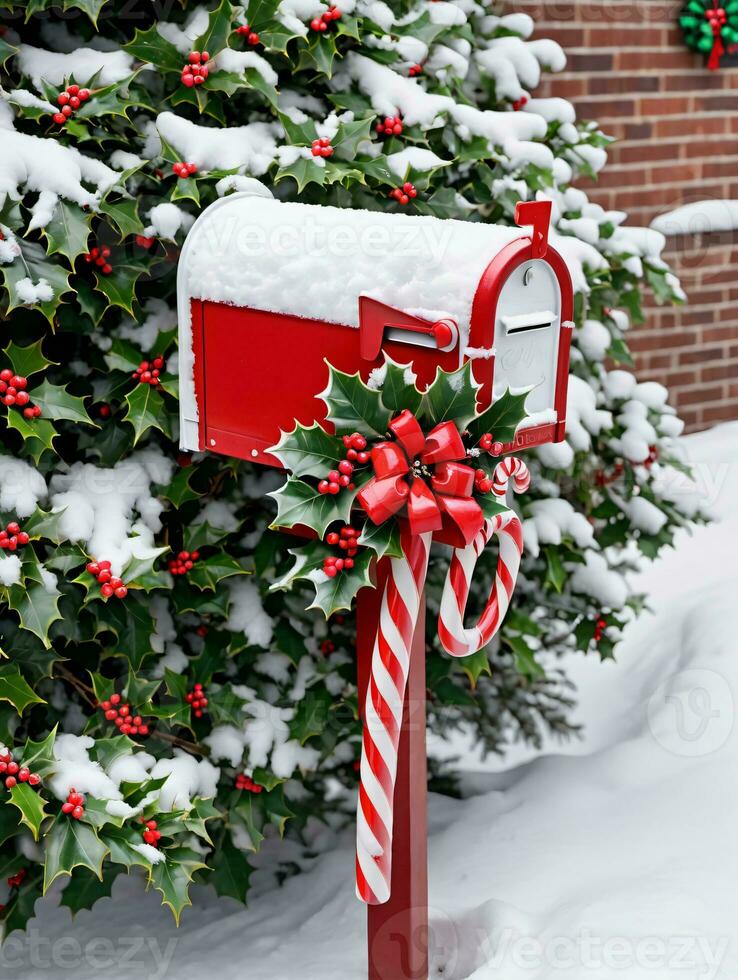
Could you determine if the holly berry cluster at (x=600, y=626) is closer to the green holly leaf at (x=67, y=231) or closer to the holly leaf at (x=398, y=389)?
the holly leaf at (x=398, y=389)

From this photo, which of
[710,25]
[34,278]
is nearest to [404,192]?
[34,278]

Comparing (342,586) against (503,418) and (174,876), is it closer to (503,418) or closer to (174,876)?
(503,418)

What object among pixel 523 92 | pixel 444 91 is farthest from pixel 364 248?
pixel 523 92

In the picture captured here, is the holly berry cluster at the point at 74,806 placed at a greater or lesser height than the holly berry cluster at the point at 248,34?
lesser

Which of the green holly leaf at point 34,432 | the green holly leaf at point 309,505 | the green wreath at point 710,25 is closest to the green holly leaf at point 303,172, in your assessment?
the green holly leaf at point 34,432

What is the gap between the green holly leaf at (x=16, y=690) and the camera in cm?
283

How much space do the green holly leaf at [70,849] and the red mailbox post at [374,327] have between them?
62 cm

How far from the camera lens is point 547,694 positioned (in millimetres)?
3998

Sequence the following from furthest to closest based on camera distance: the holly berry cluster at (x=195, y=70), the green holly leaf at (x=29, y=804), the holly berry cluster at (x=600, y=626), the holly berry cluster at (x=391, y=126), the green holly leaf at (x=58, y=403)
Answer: the holly berry cluster at (x=600, y=626) → the holly berry cluster at (x=391, y=126) → the holly berry cluster at (x=195, y=70) → the green holly leaf at (x=58, y=403) → the green holly leaf at (x=29, y=804)

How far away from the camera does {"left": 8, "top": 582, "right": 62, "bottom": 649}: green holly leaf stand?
2764mm

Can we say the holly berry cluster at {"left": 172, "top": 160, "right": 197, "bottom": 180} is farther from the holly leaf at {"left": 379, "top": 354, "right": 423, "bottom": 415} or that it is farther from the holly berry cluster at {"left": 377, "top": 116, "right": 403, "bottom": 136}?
the holly leaf at {"left": 379, "top": 354, "right": 423, "bottom": 415}

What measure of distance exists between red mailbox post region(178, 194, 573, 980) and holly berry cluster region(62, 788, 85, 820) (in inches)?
25.5

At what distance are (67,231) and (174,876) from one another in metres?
1.44

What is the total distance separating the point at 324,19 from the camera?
121 inches
